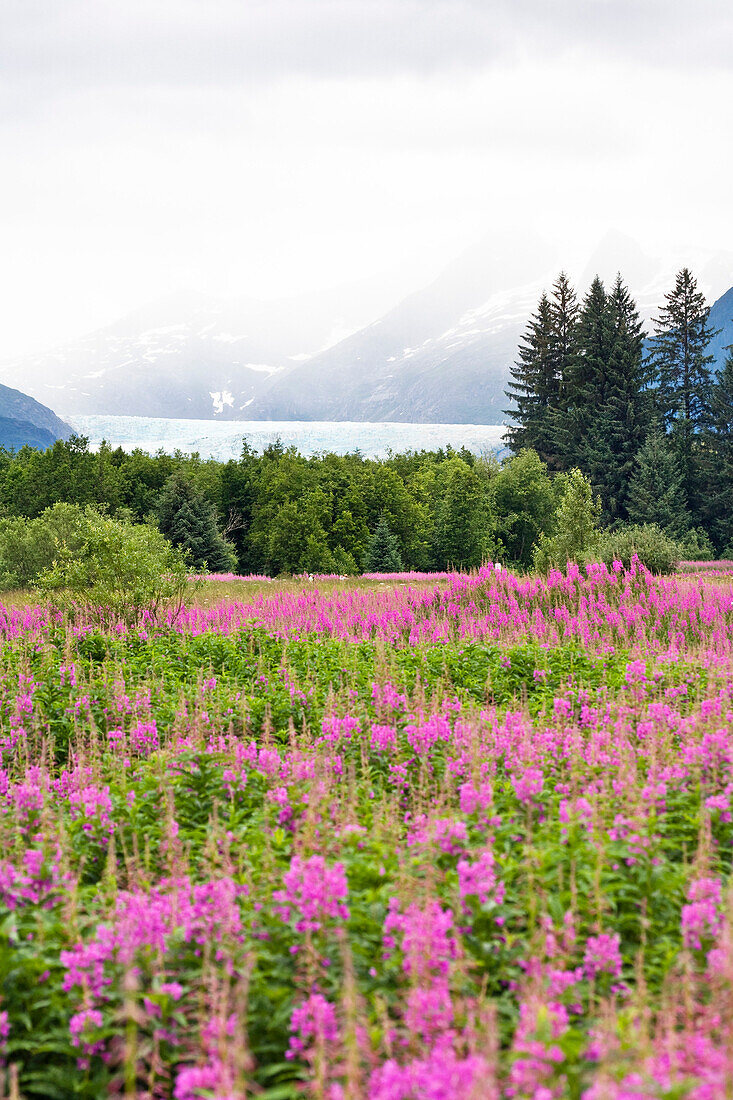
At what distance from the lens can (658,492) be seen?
2105 inches

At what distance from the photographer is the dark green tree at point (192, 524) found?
43.1 meters

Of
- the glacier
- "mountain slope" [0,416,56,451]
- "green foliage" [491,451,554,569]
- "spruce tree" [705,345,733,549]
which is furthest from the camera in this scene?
"mountain slope" [0,416,56,451]

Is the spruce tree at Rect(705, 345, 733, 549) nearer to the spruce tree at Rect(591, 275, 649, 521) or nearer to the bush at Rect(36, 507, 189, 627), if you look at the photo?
the spruce tree at Rect(591, 275, 649, 521)

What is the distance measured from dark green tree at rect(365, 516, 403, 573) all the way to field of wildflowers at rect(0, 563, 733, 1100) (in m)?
33.6

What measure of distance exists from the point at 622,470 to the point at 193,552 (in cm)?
2878

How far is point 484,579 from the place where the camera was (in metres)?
16.7

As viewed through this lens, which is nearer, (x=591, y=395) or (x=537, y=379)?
(x=591, y=395)

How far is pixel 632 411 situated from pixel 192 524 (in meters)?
31.1

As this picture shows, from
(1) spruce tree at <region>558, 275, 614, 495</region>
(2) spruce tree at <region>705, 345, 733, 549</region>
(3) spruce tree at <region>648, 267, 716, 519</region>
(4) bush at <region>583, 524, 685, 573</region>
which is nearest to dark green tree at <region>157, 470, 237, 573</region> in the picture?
(4) bush at <region>583, 524, 685, 573</region>

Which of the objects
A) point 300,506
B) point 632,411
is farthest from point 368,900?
point 632,411

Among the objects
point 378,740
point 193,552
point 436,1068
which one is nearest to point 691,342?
point 193,552

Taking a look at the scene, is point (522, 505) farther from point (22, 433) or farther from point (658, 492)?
point (22, 433)

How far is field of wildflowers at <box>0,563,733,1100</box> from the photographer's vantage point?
257 centimetres

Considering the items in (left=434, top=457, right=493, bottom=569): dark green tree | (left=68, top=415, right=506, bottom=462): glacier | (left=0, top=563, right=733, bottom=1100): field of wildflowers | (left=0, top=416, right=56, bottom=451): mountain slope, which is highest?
(left=0, top=416, right=56, bottom=451): mountain slope
